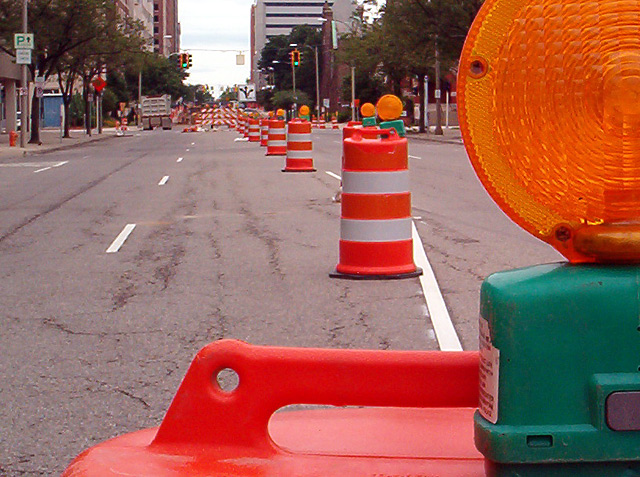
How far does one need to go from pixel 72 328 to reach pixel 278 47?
18242cm

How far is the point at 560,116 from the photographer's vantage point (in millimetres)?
1997

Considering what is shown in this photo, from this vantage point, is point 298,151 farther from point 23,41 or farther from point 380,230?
point 23,41

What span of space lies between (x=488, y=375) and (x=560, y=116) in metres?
0.49

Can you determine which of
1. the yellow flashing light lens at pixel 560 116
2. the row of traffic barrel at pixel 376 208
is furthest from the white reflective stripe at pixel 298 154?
the yellow flashing light lens at pixel 560 116

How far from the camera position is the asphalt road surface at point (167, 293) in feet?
17.0

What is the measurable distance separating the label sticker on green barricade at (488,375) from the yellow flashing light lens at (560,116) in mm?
232

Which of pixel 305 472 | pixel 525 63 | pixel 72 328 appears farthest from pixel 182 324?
pixel 525 63

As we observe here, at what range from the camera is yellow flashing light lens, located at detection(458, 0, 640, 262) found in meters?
1.96

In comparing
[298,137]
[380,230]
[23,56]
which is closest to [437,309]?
[380,230]

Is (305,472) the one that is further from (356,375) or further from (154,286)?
(154,286)

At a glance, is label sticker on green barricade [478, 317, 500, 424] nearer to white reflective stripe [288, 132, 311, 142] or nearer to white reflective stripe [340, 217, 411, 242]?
white reflective stripe [340, 217, 411, 242]

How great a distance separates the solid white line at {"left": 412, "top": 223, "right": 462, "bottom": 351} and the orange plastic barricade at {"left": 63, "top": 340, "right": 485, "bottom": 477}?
12.2 ft

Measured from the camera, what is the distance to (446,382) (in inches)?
89.8

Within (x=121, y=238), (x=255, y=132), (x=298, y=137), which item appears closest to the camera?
(x=121, y=238)
